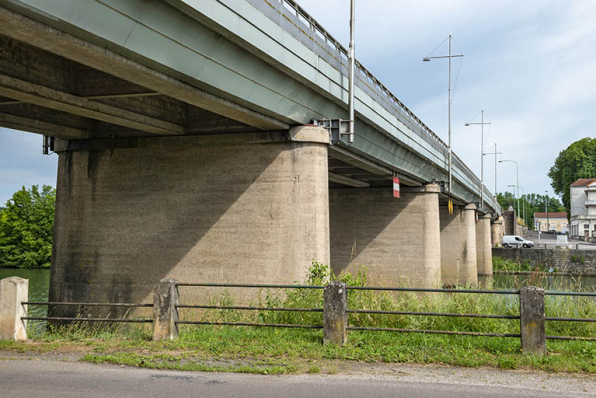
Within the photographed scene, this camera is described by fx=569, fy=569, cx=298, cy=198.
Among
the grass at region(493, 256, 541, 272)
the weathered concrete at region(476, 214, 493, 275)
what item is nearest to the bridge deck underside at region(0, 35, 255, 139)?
the grass at region(493, 256, 541, 272)

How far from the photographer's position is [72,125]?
15.7 metres

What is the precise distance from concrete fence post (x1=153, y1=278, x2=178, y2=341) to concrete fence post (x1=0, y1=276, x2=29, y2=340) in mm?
2561

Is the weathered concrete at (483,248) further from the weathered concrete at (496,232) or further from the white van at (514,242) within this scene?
the weathered concrete at (496,232)

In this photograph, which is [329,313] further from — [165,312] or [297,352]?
[165,312]

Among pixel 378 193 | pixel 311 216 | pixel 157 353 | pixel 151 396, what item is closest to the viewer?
pixel 151 396

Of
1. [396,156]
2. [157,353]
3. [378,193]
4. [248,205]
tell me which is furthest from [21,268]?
[157,353]

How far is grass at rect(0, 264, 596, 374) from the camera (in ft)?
26.7

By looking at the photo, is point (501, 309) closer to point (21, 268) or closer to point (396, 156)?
point (396, 156)

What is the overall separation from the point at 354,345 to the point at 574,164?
400 feet

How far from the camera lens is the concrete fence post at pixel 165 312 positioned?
9711mm

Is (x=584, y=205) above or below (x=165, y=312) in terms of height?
above

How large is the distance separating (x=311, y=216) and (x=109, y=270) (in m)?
6.05

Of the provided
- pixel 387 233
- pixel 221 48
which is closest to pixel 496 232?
pixel 387 233

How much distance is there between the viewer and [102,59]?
8.82 m
